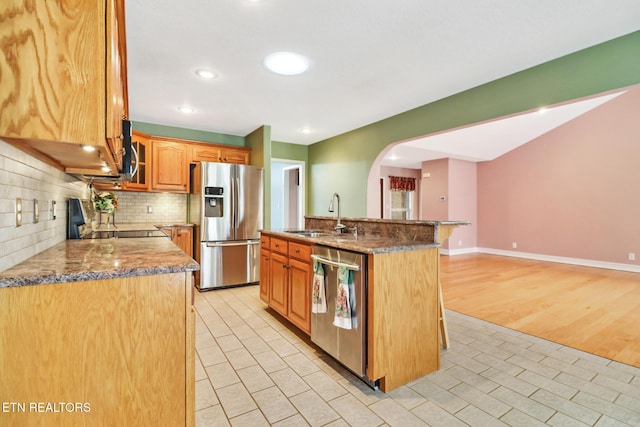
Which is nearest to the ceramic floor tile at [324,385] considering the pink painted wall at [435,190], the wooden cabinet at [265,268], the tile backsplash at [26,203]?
the wooden cabinet at [265,268]

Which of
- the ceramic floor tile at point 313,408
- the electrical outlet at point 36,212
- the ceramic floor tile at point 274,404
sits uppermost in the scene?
the electrical outlet at point 36,212

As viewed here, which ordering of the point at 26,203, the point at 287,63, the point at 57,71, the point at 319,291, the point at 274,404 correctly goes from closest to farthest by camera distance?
the point at 57,71 < the point at 26,203 < the point at 274,404 < the point at 319,291 < the point at 287,63

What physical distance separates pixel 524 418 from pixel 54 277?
2.36 metres

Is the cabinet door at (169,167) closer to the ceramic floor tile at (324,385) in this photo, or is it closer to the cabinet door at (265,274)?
the cabinet door at (265,274)

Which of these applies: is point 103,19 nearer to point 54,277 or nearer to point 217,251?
point 54,277

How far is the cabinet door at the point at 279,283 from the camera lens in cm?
290

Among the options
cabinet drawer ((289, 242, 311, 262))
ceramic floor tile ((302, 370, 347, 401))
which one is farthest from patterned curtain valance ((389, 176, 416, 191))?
ceramic floor tile ((302, 370, 347, 401))

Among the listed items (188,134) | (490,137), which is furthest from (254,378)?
(490,137)

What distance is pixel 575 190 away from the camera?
243 inches

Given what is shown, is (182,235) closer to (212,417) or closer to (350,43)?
(212,417)

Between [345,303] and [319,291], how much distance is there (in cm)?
35

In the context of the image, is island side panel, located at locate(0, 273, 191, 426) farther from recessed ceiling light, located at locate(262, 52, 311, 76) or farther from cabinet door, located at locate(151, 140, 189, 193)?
cabinet door, located at locate(151, 140, 189, 193)

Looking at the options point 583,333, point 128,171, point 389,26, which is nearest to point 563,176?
point 583,333

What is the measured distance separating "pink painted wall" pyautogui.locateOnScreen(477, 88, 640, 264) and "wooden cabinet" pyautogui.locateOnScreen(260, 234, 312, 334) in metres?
6.50
